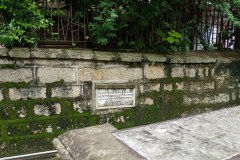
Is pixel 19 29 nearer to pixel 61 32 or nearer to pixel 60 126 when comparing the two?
pixel 61 32

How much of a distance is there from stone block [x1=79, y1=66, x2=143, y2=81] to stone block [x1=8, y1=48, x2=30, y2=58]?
62 centimetres

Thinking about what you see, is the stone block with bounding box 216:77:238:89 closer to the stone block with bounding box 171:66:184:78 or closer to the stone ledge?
the stone ledge

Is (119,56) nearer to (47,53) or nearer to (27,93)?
(47,53)

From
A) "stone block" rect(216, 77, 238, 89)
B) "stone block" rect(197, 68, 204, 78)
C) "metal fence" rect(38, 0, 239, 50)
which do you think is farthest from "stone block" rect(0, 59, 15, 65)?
"stone block" rect(216, 77, 238, 89)

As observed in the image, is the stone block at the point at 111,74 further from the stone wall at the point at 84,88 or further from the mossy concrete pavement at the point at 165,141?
the mossy concrete pavement at the point at 165,141

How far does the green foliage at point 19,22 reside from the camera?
2926 mm

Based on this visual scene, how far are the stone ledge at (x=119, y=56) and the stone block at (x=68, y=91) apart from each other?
1.15ft

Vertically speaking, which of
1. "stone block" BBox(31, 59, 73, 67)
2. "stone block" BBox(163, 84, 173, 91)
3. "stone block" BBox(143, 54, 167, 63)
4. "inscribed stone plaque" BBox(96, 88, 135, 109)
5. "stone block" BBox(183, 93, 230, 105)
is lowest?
"stone block" BBox(183, 93, 230, 105)

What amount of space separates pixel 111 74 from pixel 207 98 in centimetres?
155

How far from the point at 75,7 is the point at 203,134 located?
103 inches

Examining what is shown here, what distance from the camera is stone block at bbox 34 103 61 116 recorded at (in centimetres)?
321

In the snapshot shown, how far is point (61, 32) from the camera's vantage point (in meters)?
3.60

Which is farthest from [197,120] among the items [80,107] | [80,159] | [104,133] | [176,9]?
[176,9]

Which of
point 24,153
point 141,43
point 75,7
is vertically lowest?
point 24,153
